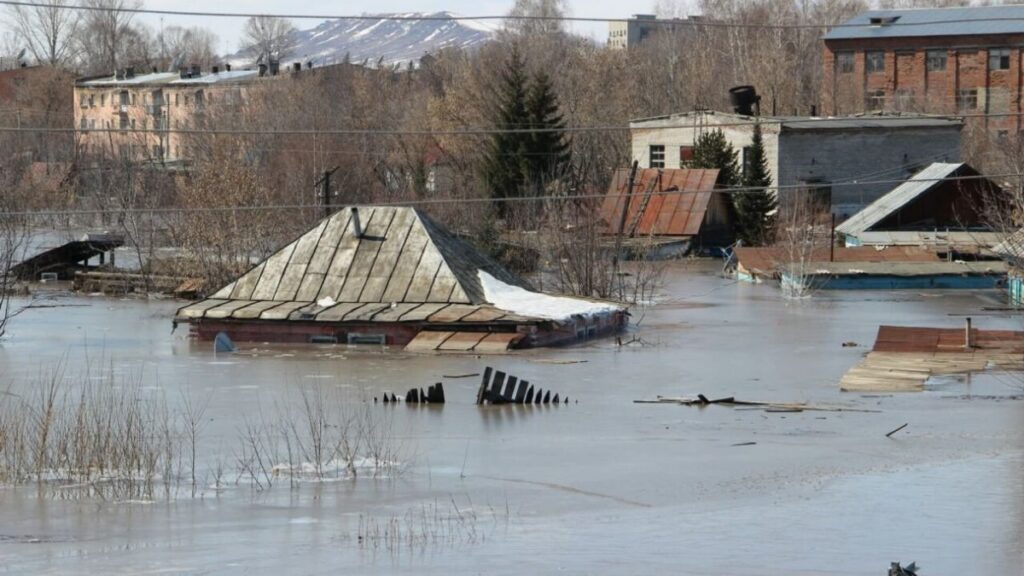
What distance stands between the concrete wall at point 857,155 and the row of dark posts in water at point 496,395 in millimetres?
36478

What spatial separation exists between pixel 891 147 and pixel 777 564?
48.5 m

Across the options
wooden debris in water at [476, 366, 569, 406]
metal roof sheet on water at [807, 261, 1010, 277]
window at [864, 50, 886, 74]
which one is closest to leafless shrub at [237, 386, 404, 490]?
wooden debris in water at [476, 366, 569, 406]

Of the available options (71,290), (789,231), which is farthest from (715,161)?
(71,290)

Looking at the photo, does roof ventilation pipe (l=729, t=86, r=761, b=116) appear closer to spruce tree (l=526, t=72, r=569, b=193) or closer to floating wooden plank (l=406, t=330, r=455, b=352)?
spruce tree (l=526, t=72, r=569, b=193)

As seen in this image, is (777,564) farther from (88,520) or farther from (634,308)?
(634,308)

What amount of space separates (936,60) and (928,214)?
2683cm

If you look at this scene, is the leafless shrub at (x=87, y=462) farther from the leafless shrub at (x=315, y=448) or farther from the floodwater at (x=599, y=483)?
the leafless shrub at (x=315, y=448)

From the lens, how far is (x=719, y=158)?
193ft

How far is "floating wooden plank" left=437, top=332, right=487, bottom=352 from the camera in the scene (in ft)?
104

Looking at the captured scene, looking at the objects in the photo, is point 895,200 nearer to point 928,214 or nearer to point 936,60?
point 928,214

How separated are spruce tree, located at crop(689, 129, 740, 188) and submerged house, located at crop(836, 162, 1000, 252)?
5.65m

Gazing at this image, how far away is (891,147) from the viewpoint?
60.0m

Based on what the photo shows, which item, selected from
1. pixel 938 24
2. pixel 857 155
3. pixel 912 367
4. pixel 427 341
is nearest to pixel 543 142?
pixel 857 155

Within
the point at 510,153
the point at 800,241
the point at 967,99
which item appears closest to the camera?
the point at 800,241
